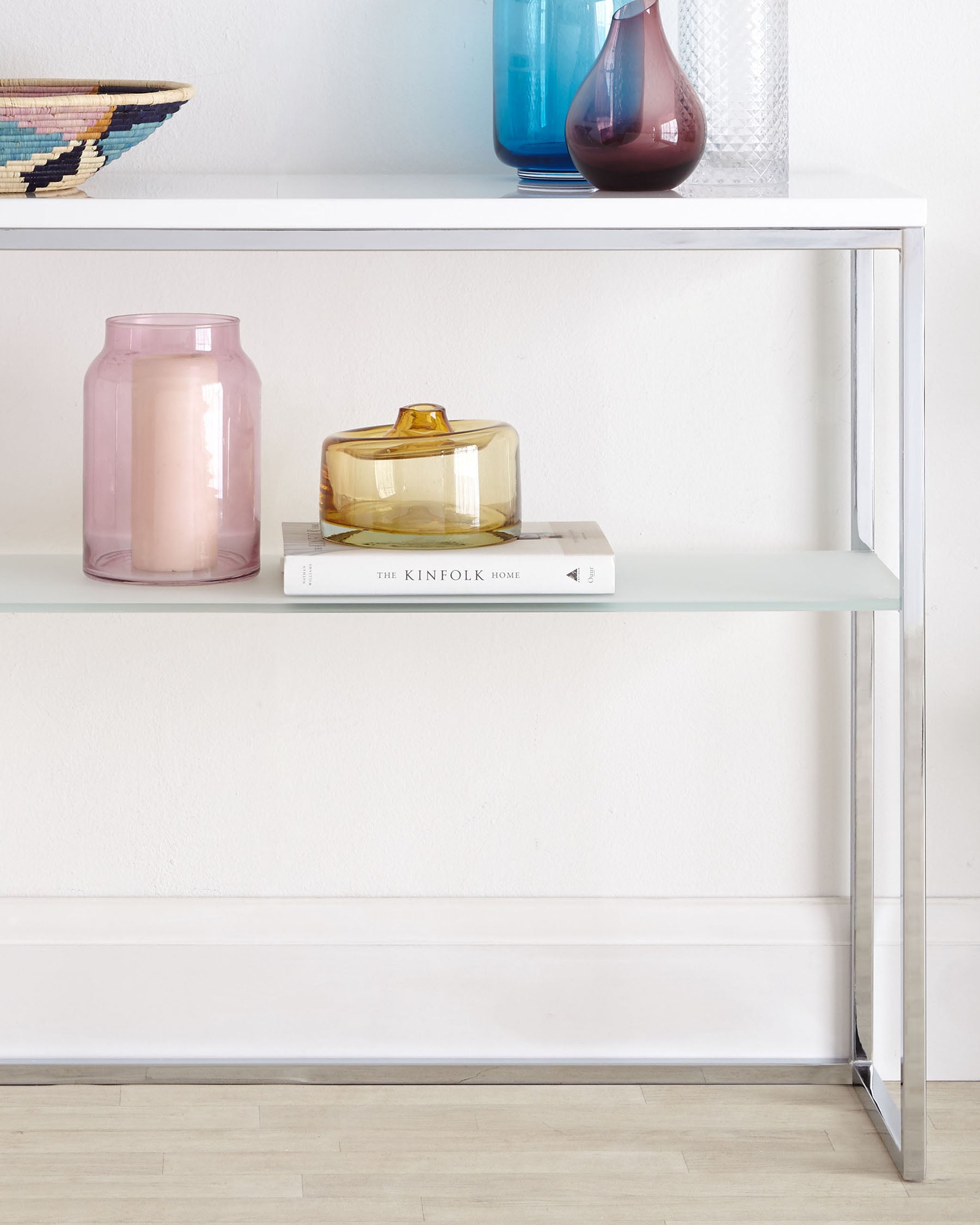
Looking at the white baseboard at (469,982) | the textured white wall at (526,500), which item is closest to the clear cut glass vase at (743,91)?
the textured white wall at (526,500)

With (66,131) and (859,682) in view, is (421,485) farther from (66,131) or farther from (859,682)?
(859,682)

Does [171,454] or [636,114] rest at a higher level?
[636,114]

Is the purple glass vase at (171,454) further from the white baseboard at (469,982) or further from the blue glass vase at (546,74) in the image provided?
the white baseboard at (469,982)

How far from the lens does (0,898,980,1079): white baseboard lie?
1.56 metres

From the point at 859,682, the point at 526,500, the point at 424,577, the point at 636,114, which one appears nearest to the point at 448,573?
the point at 424,577

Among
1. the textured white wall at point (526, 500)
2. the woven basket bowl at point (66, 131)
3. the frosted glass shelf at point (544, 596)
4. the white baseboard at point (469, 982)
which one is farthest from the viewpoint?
the white baseboard at point (469, 982)

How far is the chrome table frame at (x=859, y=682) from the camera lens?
1162 millimetres

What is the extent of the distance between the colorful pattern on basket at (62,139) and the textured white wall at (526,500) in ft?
0.86

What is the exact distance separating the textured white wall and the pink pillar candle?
0.20 meters

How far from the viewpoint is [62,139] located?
1151mm

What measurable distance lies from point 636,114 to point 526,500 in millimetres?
480

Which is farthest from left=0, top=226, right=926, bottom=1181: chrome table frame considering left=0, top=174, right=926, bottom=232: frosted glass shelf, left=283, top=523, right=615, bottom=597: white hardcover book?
left=283, top=523, right=615, bottom=597: white hardcover book

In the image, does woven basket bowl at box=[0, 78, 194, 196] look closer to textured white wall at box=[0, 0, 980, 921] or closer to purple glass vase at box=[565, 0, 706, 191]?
textured white wall at box=[0, 0, 980, 921]

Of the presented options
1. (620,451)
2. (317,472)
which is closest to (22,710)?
(317,472)
